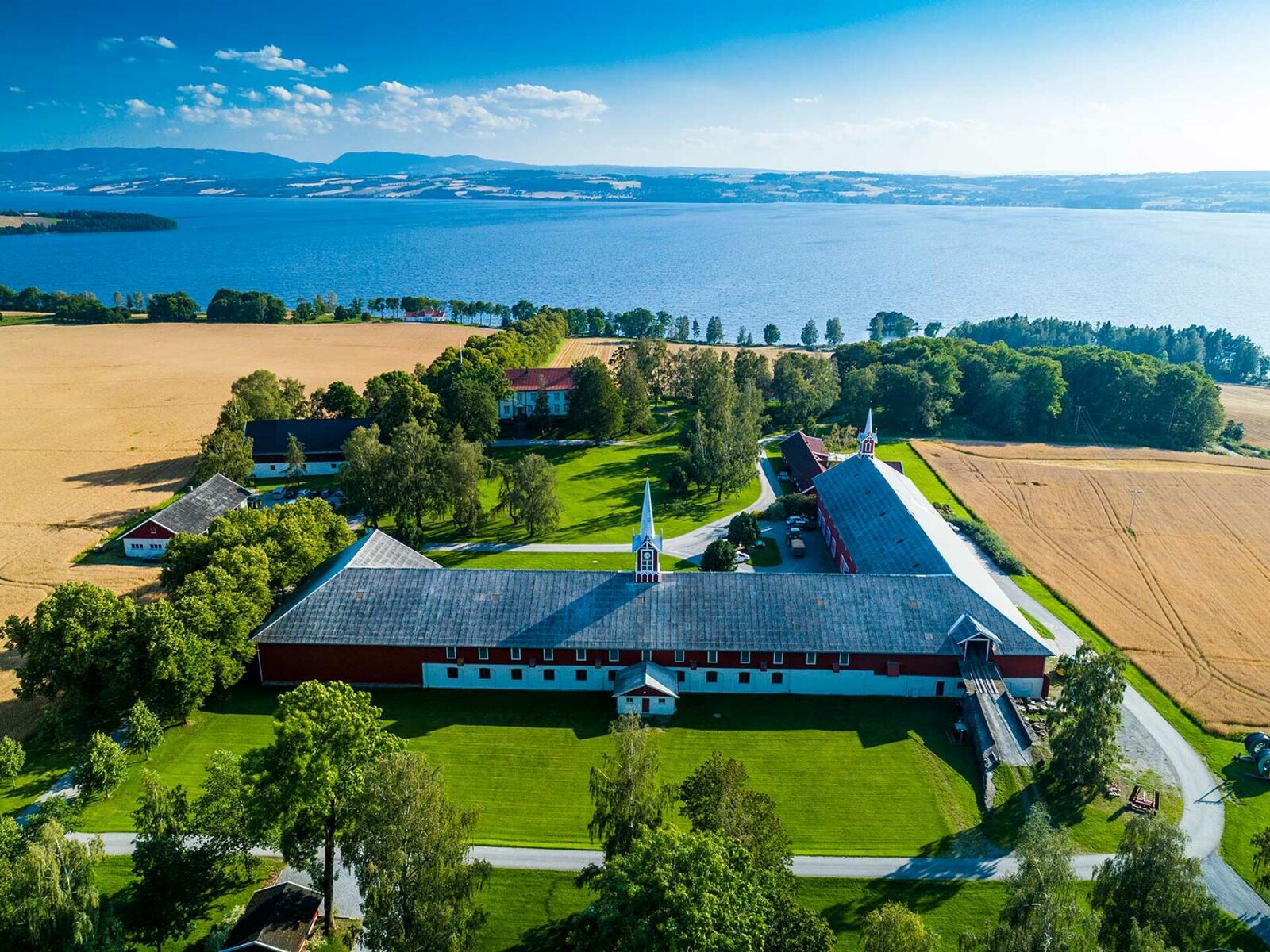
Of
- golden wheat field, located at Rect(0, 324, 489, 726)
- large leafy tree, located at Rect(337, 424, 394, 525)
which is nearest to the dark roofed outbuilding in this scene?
golden wheat field, located at Rect(0, 324, 489, 726)

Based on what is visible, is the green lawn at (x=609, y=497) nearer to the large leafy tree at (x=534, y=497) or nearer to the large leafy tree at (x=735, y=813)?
the large leafy tree at (x=534, y=497)

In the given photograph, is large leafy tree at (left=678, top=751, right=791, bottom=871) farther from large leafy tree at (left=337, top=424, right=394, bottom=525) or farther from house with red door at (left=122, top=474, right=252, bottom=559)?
house with red door at (left=122, top=474, right=252, bottom=559)

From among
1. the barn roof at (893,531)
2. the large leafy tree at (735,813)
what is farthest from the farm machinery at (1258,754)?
the large leafy tree at (735,813)

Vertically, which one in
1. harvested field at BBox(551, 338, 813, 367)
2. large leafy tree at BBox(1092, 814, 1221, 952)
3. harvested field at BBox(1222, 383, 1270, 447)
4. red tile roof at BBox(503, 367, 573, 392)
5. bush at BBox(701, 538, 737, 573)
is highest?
red tile roof at BBox(503, 367, 573, 392)

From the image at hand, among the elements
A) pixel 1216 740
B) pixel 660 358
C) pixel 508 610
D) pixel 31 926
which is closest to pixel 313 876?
pixel 31 926

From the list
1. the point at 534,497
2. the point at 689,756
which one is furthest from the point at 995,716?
the point at 534,497

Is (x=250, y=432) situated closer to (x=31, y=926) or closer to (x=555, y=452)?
(x=555, y=452)
